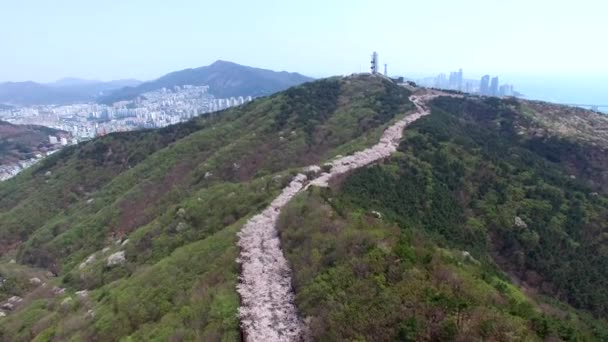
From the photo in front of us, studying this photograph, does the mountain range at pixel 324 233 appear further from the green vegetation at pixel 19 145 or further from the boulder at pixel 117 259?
the green vegetation at pixel 19 145

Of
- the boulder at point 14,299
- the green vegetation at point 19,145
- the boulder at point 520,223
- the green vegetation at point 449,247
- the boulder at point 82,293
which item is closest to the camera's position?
the green vegetation at point 449,247

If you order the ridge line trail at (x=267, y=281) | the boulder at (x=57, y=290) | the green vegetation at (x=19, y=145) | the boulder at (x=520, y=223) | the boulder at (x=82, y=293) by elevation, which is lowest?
the green vegetation at (x=19, y=145)

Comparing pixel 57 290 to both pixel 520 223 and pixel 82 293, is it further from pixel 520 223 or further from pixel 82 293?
pixel 520 223

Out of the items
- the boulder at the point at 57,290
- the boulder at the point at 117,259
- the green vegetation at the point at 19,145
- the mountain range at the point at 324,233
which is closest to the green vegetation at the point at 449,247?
the mountain range at the point at 324,233

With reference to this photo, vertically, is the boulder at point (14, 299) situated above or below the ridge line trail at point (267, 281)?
below

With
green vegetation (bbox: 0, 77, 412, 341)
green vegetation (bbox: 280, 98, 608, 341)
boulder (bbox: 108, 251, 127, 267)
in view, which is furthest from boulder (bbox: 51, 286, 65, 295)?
green vegetation (bbox: 280, 98, 608, 341)

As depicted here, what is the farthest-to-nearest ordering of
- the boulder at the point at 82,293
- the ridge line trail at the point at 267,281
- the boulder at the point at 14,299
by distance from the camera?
the boulder at the point at 14,299 → the boulder at the point at 82,293 → the ridge line trail at the point at 267,281

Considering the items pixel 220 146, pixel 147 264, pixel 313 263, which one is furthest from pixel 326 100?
pixel 313 263

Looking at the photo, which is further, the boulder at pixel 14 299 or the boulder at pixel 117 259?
the boulder at pixel 14 299
